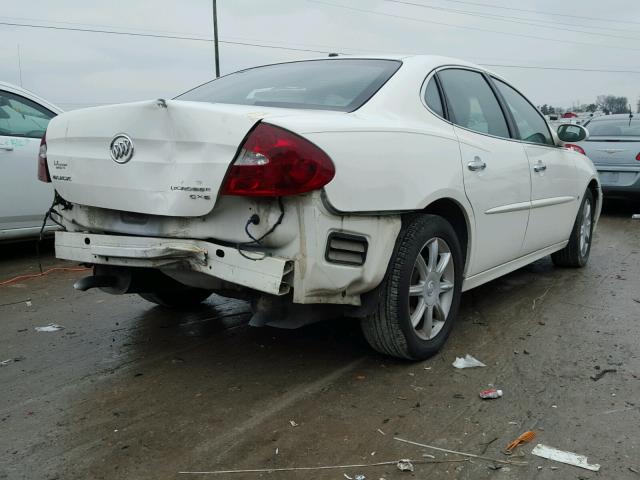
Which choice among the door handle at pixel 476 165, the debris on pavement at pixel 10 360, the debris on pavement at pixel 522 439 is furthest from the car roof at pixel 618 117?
the debris on pavement at pixel 10 360

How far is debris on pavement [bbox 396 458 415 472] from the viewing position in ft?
7.69

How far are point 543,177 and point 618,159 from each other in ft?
18.0

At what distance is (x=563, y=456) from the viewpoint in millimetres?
2447

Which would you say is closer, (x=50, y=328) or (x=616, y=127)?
(x=50, y=328)

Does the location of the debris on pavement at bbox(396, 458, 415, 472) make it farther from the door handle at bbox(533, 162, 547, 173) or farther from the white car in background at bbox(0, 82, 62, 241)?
the white car in background at bbox(0, 82, 62, 241)

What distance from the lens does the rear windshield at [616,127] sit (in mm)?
9734

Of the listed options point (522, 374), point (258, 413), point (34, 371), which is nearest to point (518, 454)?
point (522, 374)

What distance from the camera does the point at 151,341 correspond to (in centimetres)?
374

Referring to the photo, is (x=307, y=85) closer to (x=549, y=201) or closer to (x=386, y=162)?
(x=386, y=162)

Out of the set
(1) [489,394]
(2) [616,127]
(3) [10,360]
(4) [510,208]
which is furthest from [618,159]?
(3) [10,360]

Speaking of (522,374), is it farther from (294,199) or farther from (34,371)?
(34,371)

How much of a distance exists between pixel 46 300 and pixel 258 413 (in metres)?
2.68

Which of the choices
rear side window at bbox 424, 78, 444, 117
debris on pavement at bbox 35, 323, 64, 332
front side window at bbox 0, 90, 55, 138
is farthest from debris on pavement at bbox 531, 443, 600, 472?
front side window at bbox 0, 90, 55, 138

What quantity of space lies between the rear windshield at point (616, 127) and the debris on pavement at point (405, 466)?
885 centimetres
